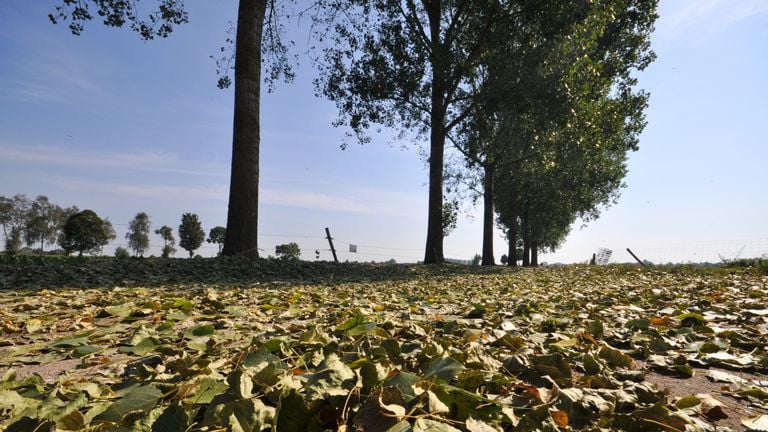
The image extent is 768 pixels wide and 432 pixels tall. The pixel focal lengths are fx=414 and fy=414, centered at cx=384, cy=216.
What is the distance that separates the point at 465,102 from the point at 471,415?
16.4 m

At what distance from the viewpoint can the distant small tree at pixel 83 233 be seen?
5322 cm

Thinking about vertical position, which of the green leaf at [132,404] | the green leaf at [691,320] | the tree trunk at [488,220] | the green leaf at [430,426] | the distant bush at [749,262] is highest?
the tree trunk at [488,220]

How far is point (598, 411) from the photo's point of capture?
146cm

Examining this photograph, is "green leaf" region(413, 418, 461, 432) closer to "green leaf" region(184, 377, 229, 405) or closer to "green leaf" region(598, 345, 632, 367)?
"green leaf" region(184, 377, 229, 405)

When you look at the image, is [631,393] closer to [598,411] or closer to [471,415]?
[598,411]

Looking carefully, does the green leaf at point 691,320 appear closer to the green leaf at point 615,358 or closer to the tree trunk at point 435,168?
the green leaf at point 615,358

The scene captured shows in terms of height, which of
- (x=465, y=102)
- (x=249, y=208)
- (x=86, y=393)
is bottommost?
(x=86, y=393)

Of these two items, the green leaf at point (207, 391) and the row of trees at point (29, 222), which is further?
the row of trees at point (29, 222)

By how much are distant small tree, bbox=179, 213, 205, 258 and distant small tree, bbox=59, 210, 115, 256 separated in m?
22.8

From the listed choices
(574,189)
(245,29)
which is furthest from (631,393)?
(574,189)

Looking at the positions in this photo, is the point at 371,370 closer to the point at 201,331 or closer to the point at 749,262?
the point at 201,331

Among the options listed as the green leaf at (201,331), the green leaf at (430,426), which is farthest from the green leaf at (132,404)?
the green leaf at (201,331)

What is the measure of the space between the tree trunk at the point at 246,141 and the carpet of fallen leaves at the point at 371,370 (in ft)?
18.3

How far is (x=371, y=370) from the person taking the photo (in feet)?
4.79
